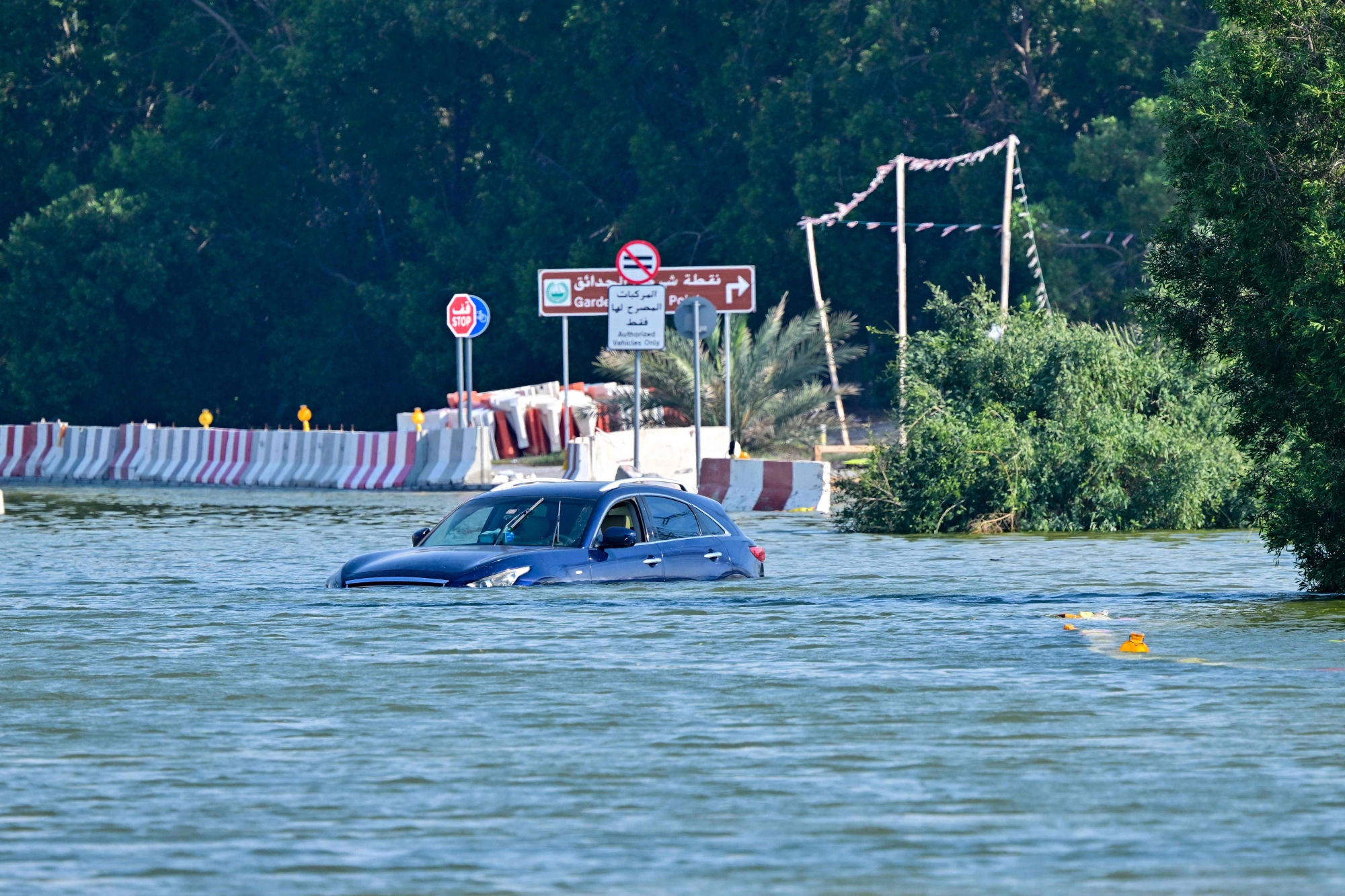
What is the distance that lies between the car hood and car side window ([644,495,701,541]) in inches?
45.4

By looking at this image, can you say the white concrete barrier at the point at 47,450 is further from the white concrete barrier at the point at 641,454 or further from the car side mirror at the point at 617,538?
the car side mirror at the point at 617,538

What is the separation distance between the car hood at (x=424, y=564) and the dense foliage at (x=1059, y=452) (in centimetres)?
1015

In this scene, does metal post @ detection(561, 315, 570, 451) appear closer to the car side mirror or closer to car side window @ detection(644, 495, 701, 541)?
car side window @ detection(644, 495, 701, 541)

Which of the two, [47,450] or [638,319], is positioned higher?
[638,319]

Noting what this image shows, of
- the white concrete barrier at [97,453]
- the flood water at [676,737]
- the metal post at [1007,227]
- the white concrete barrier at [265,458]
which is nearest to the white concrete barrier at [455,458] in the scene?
the white concrete barrier at [265,458]

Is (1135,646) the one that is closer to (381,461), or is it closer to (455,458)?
(455,458)

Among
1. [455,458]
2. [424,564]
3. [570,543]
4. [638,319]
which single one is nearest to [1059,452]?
[638,319]

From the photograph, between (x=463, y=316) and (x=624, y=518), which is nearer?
(x=624, y=518)

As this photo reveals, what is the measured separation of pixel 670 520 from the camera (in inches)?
738

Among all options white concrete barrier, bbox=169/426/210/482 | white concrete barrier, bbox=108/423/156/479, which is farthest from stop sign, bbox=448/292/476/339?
white concrete barrier, bbox=108/423/156/479

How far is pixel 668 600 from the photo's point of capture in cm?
1734

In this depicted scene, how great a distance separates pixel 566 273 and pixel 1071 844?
3625cm

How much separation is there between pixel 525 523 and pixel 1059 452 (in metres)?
10.4

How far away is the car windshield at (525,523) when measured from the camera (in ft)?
59.5
